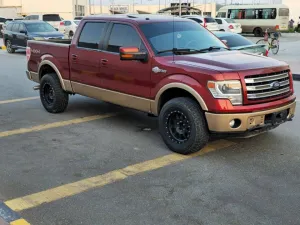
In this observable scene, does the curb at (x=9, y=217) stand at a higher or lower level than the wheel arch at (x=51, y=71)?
lower

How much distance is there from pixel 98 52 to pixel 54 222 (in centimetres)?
345

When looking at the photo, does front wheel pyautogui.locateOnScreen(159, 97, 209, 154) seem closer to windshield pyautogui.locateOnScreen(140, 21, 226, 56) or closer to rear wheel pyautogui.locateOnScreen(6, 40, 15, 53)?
windshield pyautogui.locateOnScreen(140, 21, 226, 56)

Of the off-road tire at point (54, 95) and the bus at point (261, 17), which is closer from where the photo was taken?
the off-road tire at point (54, 95)

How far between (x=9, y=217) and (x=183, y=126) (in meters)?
2.53

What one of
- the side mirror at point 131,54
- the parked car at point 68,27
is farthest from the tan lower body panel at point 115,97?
the parked car at point 68,27

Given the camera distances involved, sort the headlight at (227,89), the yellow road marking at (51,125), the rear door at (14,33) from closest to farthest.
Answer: the headlight at (227,89) → the yellow road marking at (51,125) → the rear door at (14,33)

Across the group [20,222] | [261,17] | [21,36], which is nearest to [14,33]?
[21,36]

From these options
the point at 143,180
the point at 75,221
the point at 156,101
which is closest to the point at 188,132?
the point at 156,101

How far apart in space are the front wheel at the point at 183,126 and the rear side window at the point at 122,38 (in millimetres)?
1157

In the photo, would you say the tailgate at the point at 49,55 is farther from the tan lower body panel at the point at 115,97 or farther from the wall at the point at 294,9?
the wall at the point at 294,9

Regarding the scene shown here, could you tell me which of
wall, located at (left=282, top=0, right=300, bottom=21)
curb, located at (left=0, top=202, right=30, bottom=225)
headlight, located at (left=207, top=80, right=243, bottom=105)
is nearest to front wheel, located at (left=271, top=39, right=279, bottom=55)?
headlight, located at (left=207, top=80, right=243, bottom=105)

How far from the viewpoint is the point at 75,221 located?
12.1ft

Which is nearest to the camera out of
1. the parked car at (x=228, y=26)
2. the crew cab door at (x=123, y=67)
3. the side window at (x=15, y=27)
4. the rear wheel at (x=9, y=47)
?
the crew cab door at (x=123, y=67)

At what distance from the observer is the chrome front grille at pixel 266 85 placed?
16.4 feet
